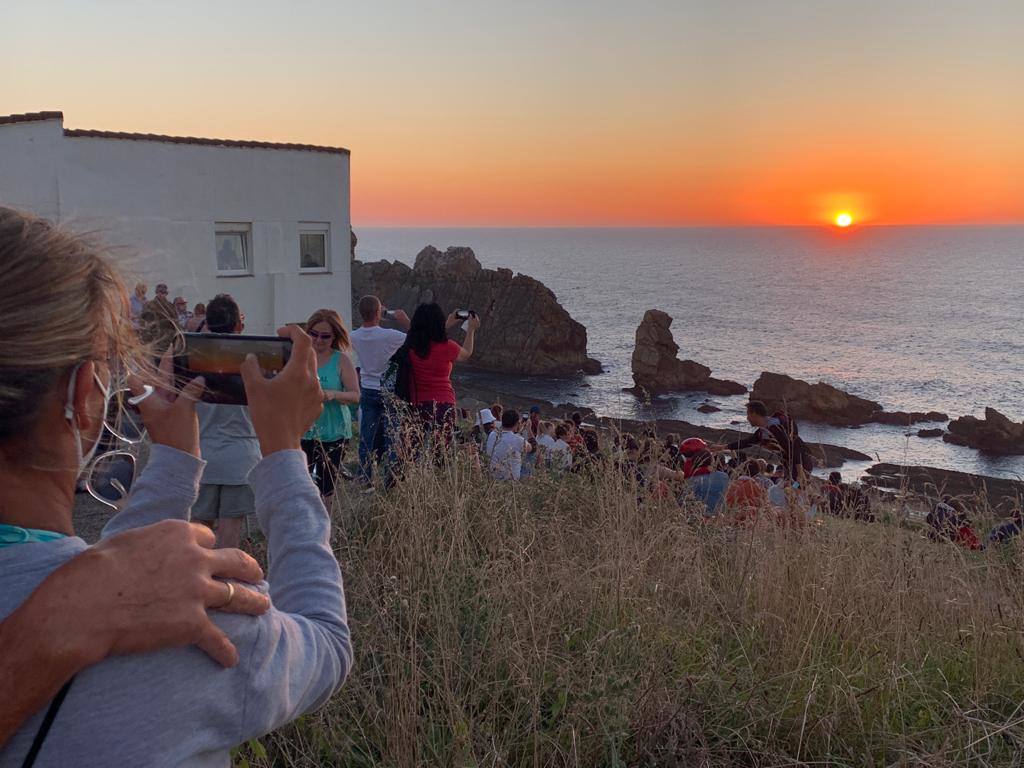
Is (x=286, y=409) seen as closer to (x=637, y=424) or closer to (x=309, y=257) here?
(x=309, y=257)

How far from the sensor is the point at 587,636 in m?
3.55

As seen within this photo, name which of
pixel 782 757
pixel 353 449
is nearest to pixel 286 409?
pixel 782 757

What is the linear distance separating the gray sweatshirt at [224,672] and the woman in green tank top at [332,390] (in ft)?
15.4

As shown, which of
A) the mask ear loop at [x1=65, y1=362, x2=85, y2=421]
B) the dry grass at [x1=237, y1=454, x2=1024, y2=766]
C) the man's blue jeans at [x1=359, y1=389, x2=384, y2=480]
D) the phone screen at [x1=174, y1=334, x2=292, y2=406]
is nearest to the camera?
the mask ear loop at [x1=65, y1=362, x2=85, y2=421]

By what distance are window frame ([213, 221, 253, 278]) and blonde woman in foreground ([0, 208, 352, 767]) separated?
923 inches

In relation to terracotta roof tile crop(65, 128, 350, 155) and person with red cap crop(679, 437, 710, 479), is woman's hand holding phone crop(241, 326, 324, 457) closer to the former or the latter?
person with red cap crop(679, 437, 710, 479)

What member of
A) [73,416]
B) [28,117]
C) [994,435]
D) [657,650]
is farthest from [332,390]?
[994,435]

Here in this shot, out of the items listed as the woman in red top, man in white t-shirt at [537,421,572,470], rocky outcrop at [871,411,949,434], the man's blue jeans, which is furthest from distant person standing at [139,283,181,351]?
rocky outcrop at [871,411,949,434]

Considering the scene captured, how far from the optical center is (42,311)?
1151mm

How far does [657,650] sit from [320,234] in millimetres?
24158

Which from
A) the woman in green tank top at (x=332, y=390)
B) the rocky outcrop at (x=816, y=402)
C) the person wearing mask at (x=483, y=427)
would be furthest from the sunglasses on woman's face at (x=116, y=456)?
the rocky outcrop at (x=816, y=402)

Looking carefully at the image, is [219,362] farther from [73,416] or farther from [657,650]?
[657,650]

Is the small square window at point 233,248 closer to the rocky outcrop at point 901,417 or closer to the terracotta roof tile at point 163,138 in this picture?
the terracotta roof tile at point 163,138

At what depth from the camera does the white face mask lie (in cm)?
121
